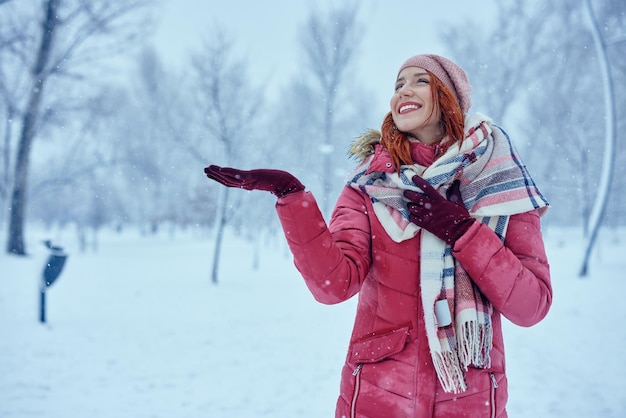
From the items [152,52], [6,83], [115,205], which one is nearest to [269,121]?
[6,83]

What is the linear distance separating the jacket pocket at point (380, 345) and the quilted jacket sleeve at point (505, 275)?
0.26 metres

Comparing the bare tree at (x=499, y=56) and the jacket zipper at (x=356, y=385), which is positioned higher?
the bare tree at (x=499, y=56)

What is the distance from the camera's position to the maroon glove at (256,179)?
1.03m

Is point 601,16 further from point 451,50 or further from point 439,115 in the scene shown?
point 439,115

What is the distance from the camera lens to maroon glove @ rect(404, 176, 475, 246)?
43.8 inches

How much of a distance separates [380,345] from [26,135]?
36.5 ft

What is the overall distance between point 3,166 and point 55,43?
6.03 meters

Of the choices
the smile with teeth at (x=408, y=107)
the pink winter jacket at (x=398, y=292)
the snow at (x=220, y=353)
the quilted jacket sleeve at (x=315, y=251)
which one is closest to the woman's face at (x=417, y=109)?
the smile with teeth at (x=408, y=107)

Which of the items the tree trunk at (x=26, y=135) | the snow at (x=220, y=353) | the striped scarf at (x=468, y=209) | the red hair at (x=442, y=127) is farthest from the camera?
the tree trunk at (x=26, y=135)

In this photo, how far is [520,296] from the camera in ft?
3.59

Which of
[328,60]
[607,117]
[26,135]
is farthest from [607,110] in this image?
[26,135]

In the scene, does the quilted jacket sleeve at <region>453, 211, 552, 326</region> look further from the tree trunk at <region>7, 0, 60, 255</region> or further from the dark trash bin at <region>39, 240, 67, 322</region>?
the tree trunk at <region>7, 0, 60, 255</region>

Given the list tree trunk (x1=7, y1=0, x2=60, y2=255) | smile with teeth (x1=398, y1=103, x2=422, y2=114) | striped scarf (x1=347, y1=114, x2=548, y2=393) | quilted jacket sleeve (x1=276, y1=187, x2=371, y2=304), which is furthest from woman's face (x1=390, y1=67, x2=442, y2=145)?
tree trunk (x1=7, y1=0, x2=60, y2=255)

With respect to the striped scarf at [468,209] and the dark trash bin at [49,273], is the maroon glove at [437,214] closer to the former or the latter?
the striped scarf at [468,209]
